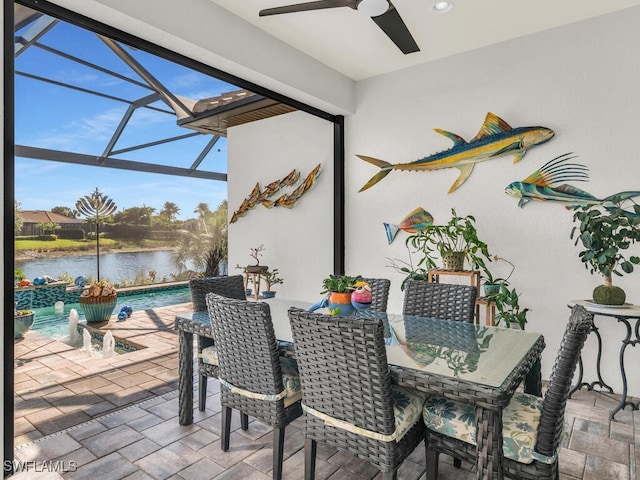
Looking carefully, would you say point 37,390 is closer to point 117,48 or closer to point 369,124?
point 117,48

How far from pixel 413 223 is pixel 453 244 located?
46 centimetres

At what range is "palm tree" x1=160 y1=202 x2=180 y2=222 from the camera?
8336 millimetres

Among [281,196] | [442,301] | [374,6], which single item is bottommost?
[442,301]

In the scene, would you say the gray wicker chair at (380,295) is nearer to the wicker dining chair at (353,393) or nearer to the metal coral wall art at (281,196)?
the wicker dining chair at (353,393)

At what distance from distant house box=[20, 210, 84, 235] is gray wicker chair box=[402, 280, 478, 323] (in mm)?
6538

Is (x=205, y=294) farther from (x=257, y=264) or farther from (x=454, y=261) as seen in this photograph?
(x=257, y=264)

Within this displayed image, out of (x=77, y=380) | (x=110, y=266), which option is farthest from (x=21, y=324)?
(x=110, y=266)

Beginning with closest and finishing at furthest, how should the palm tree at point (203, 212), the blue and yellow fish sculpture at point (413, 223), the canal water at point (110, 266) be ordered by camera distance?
the blue and yellow fish sculpture at point (413, 223)
the canal water at point (110, 266)
the palm tree at point (203, 212)

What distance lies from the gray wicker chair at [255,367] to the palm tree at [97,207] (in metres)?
6.29

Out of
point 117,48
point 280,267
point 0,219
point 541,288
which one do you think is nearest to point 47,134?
point 117,48

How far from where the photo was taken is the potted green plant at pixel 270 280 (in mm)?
4977

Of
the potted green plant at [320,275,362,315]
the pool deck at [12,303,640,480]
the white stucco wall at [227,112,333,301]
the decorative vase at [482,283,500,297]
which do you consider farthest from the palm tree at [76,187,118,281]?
the decorative vase at [482,283,500,297]

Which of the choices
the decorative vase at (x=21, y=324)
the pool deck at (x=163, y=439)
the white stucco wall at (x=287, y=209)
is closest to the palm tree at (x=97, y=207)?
the decorative vase at (x=21, y=324)

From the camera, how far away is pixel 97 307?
5.48 m
